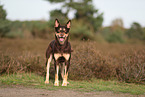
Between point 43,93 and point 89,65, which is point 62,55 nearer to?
point 43,93

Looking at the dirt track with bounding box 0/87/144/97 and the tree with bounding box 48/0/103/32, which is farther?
the tree with bounding box 48/0/103/32

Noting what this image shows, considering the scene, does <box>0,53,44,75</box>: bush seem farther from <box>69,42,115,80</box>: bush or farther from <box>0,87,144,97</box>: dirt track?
<box>0,87,144,97</box>: dirt track

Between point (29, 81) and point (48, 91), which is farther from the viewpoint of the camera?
point (29, 81)

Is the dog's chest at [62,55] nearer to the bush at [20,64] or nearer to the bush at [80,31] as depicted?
the bush at [20,64]

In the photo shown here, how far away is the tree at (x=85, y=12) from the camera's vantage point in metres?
29.5

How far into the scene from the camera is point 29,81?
7.59 m

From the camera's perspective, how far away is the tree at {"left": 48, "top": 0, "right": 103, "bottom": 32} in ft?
96.8

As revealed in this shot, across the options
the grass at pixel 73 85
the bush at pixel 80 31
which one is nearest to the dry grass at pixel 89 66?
the grass at pixel 73 85

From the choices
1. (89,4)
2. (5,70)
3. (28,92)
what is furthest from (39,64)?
(89,4)

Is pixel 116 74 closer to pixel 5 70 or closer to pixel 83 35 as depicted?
pixel 5 70

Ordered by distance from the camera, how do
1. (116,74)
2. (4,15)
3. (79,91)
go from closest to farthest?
(79,91)
(116,74)
(4,15)

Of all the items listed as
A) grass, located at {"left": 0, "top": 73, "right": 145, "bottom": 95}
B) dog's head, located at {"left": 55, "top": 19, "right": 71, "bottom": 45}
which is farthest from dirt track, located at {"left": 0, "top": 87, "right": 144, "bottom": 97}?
dog's head, located at {"left": 55, "top": 19, "right": 71, "bottom": 45}

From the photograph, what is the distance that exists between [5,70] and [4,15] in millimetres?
6179

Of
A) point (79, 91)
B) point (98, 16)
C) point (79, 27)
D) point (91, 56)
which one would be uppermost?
point (98, 16)
